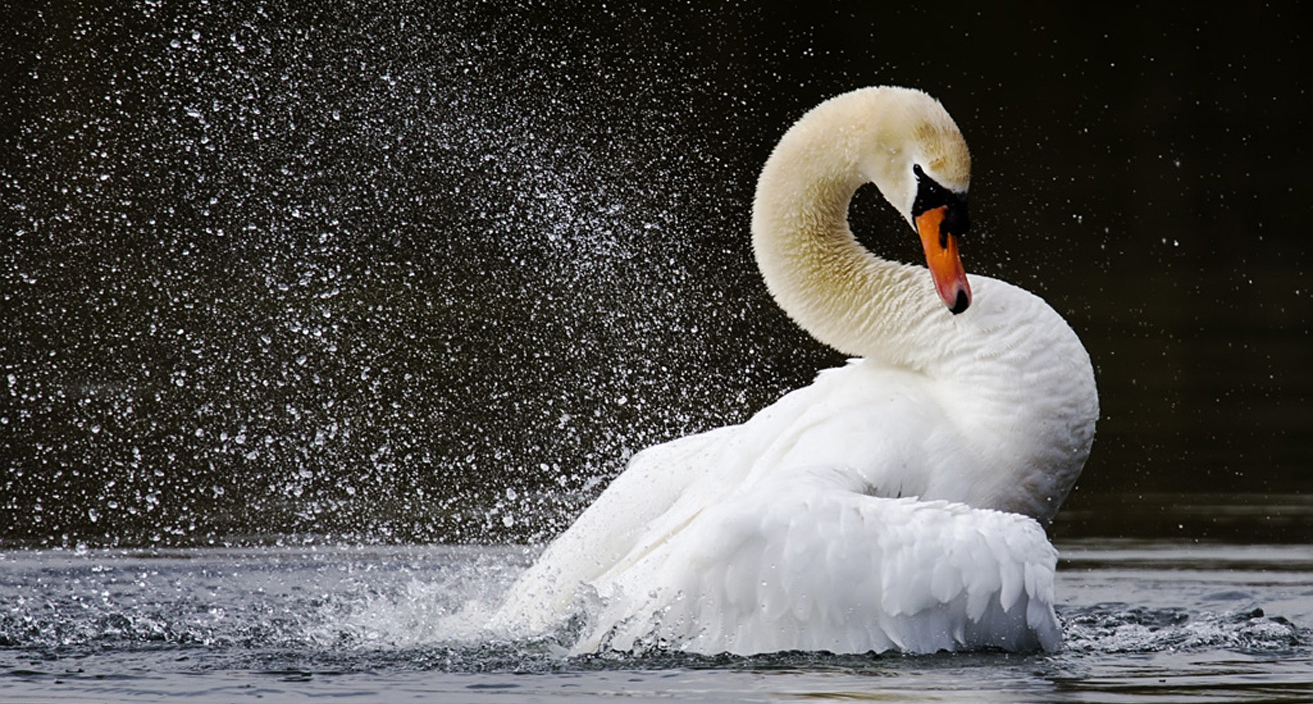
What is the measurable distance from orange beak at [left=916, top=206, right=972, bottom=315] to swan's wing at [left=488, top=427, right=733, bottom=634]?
0.83 m

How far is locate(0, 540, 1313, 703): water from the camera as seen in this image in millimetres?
5402

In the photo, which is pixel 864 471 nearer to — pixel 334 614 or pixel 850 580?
pixel 850 580

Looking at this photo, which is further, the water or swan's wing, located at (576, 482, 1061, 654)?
swan's wing, located at (576, 482, 1061, 654)

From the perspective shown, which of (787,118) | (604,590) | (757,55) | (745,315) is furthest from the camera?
(757,55)

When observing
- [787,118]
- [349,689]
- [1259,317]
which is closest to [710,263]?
[1259,317]

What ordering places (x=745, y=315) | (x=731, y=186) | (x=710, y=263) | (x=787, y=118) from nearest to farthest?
(x=745, y=315)
(x=710, y=263)
(x=731, y=186)
(x=787, y=118)

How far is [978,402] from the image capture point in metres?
6.21

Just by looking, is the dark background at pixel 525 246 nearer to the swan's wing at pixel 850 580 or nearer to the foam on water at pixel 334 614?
the foam on water at pixel 334 614

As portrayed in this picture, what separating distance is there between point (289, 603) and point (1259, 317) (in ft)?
25.4

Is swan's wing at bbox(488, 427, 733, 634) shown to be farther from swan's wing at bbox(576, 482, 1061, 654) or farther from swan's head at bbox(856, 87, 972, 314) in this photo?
swan's head at bbox(856, 87, 972, 314)

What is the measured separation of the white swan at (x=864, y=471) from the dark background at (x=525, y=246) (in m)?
2.05

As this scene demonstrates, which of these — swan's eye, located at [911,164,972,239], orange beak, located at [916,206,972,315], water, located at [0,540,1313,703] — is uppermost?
swan's eye, located at [911,164,972,239]

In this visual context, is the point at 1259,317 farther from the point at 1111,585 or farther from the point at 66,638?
the point at 66,638

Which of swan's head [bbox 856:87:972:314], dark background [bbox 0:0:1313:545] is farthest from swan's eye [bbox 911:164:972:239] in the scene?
dark background [bbox 0:0:1313:545]
